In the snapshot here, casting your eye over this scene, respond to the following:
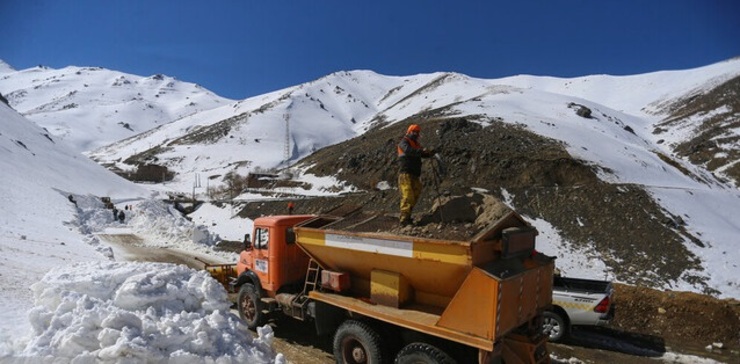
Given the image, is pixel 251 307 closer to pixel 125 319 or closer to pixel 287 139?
pixel 125 319

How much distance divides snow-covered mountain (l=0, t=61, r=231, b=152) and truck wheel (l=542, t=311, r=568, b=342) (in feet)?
454

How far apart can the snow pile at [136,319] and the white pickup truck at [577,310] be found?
228 inches

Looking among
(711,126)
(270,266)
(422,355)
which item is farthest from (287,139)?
(422,355)

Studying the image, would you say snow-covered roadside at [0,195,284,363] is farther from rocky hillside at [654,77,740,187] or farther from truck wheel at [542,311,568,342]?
rocky hillside at [654,77,740,187]

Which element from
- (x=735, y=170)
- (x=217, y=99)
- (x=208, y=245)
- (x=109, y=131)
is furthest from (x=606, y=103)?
Result: (x=217, y=99)

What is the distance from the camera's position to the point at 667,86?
334ft

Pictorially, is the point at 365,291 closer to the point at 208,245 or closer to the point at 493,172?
the point at 208,245

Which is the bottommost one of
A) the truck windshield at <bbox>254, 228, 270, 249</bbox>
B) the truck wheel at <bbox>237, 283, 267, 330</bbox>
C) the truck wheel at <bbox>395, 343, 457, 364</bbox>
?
the truck wheel at <bbox>237, 283, 267, 330</bbox>

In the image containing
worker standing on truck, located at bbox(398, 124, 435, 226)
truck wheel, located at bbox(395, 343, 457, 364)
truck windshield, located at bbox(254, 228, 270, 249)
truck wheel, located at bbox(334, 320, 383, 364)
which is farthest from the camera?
truck windshield, located at bbox(254, 228, 270, 249)

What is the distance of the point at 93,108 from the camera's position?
15638cm

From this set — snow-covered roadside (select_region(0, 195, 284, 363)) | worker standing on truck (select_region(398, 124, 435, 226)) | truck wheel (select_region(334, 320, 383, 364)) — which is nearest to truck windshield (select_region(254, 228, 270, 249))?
snow-covered roadside (select_region(0, 195, 284, 363))

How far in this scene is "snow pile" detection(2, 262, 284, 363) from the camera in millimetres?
5043

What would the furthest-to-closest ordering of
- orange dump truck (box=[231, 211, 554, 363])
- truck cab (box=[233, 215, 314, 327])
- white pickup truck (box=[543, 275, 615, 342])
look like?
truck cab (box=[233, 215, 314, 327]), white pickup truck (box=[543, 275, 615, 342]), orange dump truck (box=[231, 211, 554, 363])

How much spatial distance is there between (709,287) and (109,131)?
158817 millimetres
